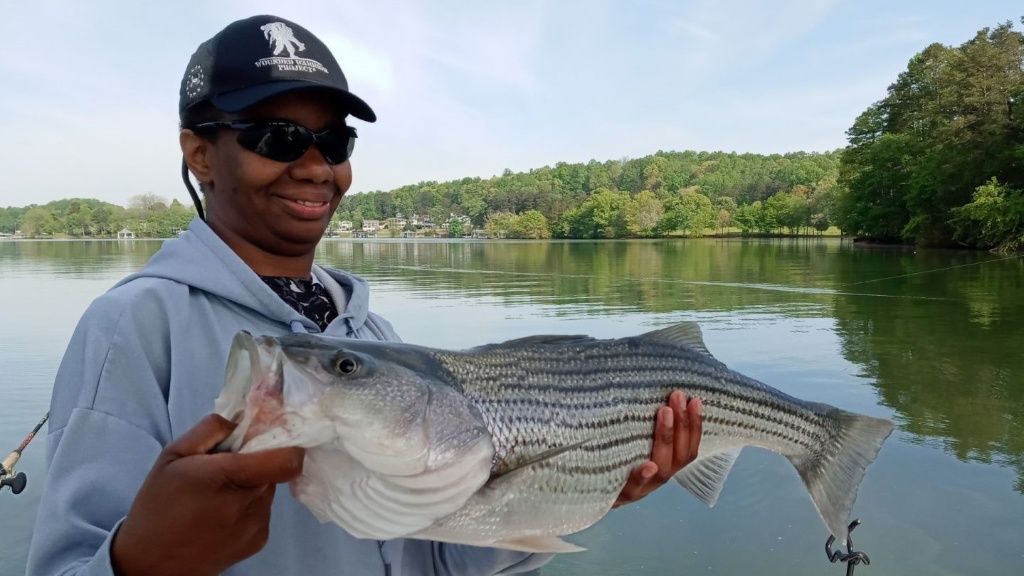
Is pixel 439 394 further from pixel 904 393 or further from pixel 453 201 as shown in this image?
pixel 453 201

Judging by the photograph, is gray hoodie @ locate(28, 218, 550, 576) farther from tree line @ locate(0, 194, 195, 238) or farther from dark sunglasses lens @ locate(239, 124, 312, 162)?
tree line @ locate(0, 194, 195, 238)

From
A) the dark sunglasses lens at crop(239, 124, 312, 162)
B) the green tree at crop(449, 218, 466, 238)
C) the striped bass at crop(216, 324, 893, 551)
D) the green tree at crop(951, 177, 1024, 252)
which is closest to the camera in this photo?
the striped bass at crop(216, 324, 893, 551)

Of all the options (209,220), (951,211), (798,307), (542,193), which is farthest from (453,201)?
(209,220)

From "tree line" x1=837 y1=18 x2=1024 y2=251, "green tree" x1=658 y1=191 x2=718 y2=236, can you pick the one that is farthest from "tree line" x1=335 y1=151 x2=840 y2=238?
"tree line" x1=837 y1=18 x2=1024 y2=251

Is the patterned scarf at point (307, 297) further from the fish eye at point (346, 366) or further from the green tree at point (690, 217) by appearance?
the green tree at point (690, 217)

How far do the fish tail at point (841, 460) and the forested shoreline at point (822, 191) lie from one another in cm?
5152

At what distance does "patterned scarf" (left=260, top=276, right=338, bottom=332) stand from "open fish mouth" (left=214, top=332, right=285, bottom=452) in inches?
37.8

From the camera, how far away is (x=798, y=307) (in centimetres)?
2067

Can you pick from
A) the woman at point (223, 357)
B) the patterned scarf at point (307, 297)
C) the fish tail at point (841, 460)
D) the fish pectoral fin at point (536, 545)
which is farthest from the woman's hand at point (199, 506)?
the fish tail at point (841, 460)

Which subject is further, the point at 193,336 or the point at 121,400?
the point at 193,336

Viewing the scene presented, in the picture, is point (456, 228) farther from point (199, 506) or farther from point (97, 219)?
point (199, 506)

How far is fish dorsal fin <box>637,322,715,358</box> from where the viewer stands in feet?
9.69

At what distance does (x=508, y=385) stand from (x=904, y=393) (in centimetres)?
1048

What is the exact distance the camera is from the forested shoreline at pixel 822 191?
4862 cm
